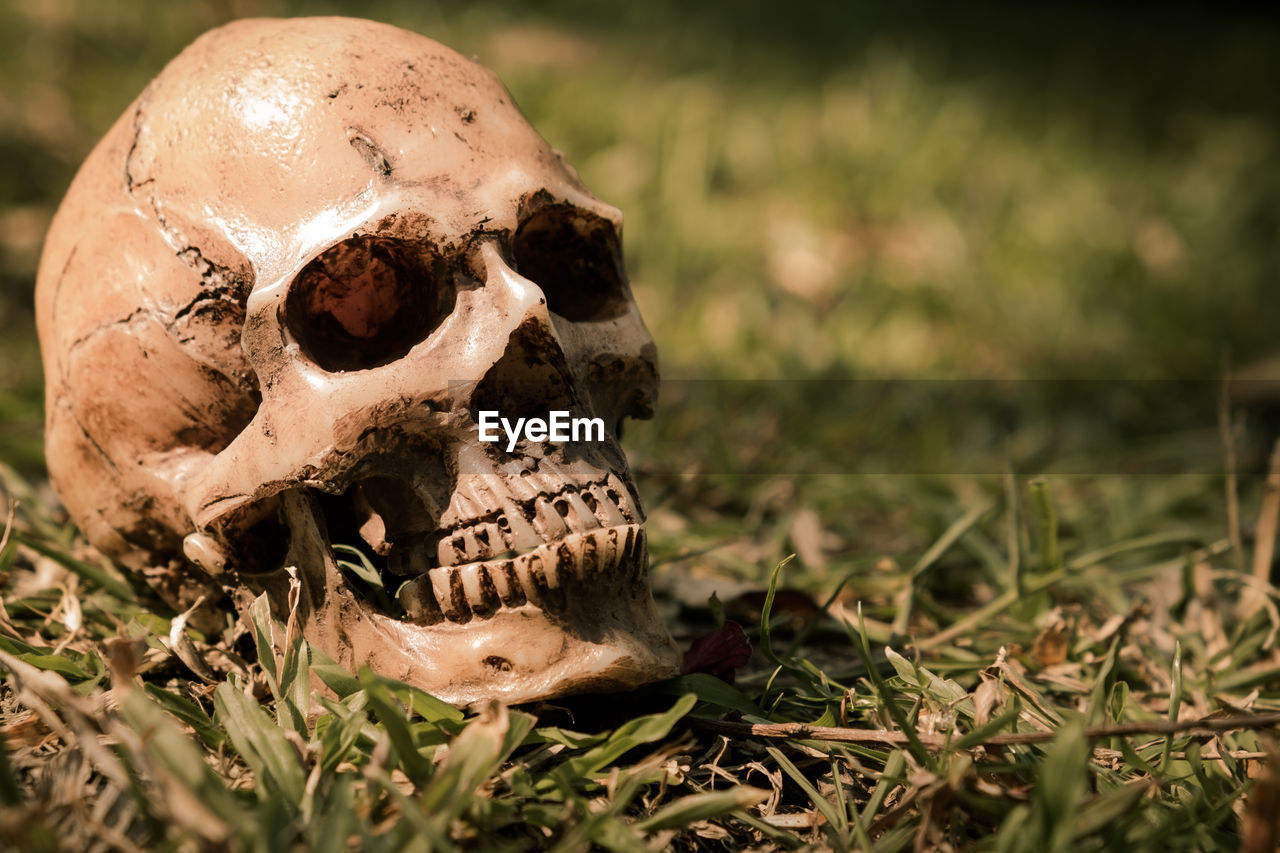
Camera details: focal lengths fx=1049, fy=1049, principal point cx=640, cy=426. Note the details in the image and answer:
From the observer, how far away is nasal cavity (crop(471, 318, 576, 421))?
1.51 m

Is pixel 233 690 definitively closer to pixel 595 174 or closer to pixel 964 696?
pixel 964 696

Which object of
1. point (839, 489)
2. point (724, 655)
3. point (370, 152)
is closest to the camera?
point (370, 152)

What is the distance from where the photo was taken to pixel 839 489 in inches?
106

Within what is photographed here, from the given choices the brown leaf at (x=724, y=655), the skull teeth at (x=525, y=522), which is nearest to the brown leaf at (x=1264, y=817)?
the brown leaf at (x=724, y=655)

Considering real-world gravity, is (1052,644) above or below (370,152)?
below

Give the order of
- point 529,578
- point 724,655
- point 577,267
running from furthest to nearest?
1. point 577,267
2. point 724,655
3. point 529,578

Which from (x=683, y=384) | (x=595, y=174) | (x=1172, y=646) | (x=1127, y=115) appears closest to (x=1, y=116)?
(x=595, y=174)

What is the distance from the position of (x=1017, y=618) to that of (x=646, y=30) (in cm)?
467

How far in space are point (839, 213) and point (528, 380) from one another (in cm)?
320

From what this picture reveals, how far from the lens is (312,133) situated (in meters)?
1.54

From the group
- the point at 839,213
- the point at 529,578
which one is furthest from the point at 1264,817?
the point at 839,213

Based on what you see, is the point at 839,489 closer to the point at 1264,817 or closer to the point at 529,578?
the point at 529,578

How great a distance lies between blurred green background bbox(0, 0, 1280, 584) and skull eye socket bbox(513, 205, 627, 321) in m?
0.67

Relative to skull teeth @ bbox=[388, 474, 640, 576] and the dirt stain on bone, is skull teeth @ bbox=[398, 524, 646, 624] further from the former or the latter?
the dirt stain on bone
